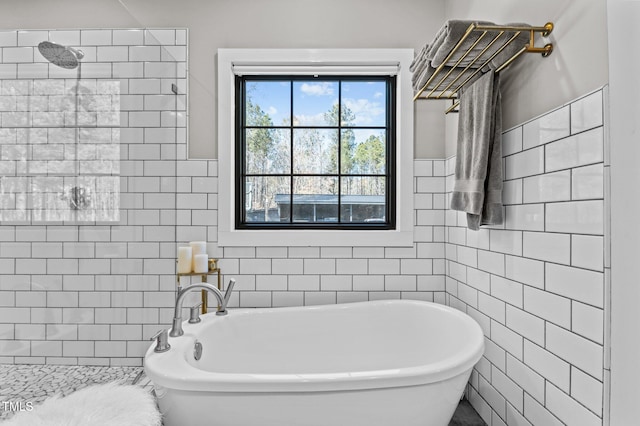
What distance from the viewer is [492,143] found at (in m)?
1.53

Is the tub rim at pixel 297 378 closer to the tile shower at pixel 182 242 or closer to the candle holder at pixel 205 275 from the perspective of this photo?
the tile shower at pixel 182 242

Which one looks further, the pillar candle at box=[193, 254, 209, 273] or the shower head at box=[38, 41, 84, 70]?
the pillar candle at box=[193, 254, 209, 273]

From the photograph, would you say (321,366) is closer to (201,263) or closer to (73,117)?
(201,263)

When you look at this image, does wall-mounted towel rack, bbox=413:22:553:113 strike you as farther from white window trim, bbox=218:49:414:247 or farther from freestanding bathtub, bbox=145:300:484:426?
freestanding bathtub, bbox=145:300:484:426

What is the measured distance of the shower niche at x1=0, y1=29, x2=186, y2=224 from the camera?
4.45 ft

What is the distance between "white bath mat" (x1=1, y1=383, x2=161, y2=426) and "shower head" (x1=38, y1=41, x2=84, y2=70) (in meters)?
1.41

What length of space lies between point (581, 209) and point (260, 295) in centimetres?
176

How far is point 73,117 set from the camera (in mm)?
1557

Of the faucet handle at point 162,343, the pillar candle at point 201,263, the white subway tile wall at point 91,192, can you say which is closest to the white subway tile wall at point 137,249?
the white subway tile wall at point 91,192

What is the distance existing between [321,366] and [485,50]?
1.82 meters

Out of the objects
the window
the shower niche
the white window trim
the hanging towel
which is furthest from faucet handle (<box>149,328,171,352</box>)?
the hanging towel

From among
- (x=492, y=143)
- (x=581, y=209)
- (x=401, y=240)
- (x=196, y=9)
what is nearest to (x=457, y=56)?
(x=492, y=143)

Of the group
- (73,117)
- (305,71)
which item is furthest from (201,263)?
(305,71)

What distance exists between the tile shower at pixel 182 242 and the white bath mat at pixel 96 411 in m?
0.27
